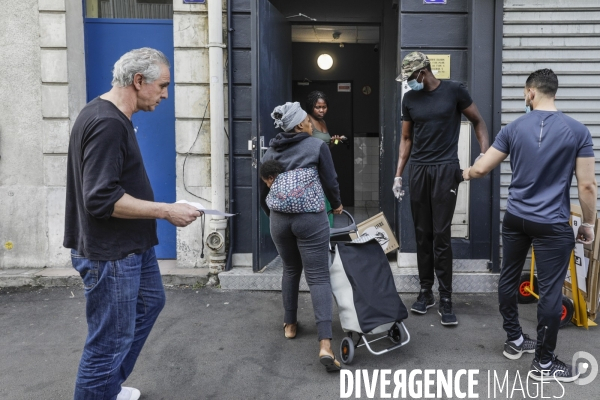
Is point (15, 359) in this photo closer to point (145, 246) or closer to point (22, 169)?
point (145, 246)

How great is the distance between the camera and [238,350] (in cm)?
418

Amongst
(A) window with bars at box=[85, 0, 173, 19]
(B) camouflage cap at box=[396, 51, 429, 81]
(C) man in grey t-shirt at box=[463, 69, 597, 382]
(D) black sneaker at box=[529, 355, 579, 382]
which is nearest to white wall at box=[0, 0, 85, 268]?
(A) window with bars at box=[85, 0, 173, 19]

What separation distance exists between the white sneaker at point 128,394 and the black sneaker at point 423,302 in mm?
2514

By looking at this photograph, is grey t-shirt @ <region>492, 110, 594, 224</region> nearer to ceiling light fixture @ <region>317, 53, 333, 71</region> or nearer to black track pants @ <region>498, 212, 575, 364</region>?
black track pants @ <region>498, 212, 575, 364</region>

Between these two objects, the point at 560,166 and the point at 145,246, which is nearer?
the point at 145,246

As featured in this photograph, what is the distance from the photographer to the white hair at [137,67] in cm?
272

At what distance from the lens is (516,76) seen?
5660 millimetres

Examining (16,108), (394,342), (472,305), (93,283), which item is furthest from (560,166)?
(16,108)

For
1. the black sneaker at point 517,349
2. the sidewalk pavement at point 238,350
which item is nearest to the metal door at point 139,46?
the sidewalk pavement at point 238,350

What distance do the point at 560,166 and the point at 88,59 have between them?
511 cm

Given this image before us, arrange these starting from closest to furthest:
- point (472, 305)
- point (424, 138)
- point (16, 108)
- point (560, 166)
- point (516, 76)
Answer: point (560, 166)
point (424, 138)
point (472, 305)
point (516, 76)
point (16, 108)

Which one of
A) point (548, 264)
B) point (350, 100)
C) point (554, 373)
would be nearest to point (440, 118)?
point (548, 264)

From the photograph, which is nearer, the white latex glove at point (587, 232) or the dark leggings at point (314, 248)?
the white latex glove at point (587, 232)

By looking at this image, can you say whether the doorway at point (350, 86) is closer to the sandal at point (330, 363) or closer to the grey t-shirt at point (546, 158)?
the grey t-shirt at point (546, 158)
